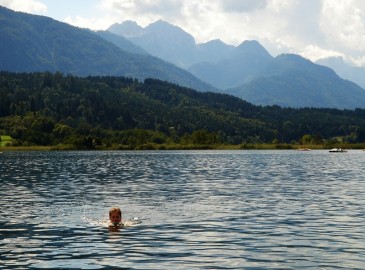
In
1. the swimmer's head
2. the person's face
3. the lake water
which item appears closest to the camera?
the lake water

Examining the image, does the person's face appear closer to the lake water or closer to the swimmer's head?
the swimmer's head

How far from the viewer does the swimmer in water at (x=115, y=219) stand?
160ft

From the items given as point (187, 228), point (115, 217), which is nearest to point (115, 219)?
point (115, 217)

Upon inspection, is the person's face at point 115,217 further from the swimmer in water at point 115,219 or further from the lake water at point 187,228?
the lake water at point 187,228

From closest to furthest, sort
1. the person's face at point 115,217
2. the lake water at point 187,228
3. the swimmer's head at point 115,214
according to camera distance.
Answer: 1. the lake water at point 187,228
2. the swimmer's head at point 115,214
3. the person's face at point 115,217

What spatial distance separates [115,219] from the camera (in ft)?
162

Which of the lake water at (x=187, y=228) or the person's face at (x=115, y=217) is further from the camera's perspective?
the person's face at (x=115, y=217)

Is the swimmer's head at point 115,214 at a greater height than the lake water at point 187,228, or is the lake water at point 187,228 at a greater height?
the swimmer's head at point 115,214

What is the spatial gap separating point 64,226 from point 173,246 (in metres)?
14.6

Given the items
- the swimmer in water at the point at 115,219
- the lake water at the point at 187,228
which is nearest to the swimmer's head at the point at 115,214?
the swimmer in water at the point at 115,219

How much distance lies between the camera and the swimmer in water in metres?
48.7

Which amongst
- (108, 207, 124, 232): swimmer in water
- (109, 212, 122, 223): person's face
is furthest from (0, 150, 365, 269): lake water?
(109, 212, 122, 223): person's face

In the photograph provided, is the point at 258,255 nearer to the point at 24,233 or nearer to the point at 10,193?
the point at 24,233

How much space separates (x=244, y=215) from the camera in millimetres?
55594
